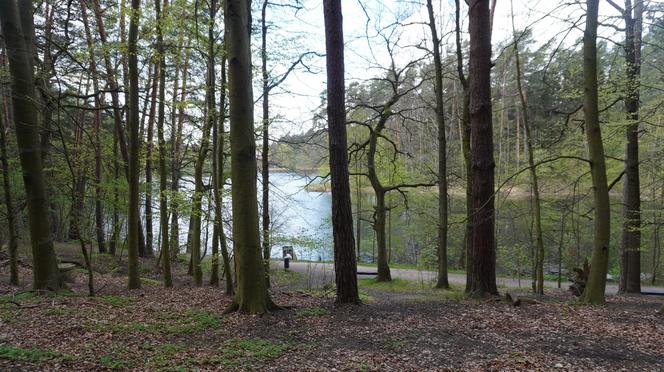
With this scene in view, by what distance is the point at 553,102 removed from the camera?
28.7 metres

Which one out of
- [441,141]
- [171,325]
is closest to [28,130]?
[171,325]

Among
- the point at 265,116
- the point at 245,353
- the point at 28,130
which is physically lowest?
the point at 245,353

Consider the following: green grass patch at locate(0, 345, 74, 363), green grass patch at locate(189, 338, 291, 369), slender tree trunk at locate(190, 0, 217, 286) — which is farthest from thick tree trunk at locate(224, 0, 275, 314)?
green grass patch at locate(0, 345, 74, 363)

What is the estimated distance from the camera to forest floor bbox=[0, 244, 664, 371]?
4105 mm

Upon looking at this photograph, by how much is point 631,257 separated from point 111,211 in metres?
18.5

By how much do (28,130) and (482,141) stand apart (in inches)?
322

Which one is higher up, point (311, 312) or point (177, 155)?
point (177, 155)

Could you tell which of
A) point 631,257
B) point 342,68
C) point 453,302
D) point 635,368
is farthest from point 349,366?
point 631,257

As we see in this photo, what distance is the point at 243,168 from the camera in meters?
6.44

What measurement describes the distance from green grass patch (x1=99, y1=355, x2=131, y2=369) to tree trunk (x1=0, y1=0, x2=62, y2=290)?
15.1 feet

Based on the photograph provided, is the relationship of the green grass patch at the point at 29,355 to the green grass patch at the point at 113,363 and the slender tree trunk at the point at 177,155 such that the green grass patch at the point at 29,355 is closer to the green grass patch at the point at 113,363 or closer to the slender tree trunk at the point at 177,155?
the green grass patch at the point at 113,363

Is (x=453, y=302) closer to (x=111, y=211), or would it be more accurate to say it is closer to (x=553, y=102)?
(x=111, y=211)

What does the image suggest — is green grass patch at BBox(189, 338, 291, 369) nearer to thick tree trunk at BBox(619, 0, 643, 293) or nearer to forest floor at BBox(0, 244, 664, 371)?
forest floor at BBox(0, 244, 664, 371)

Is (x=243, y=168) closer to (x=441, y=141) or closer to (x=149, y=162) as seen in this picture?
(x=441, y=141)
